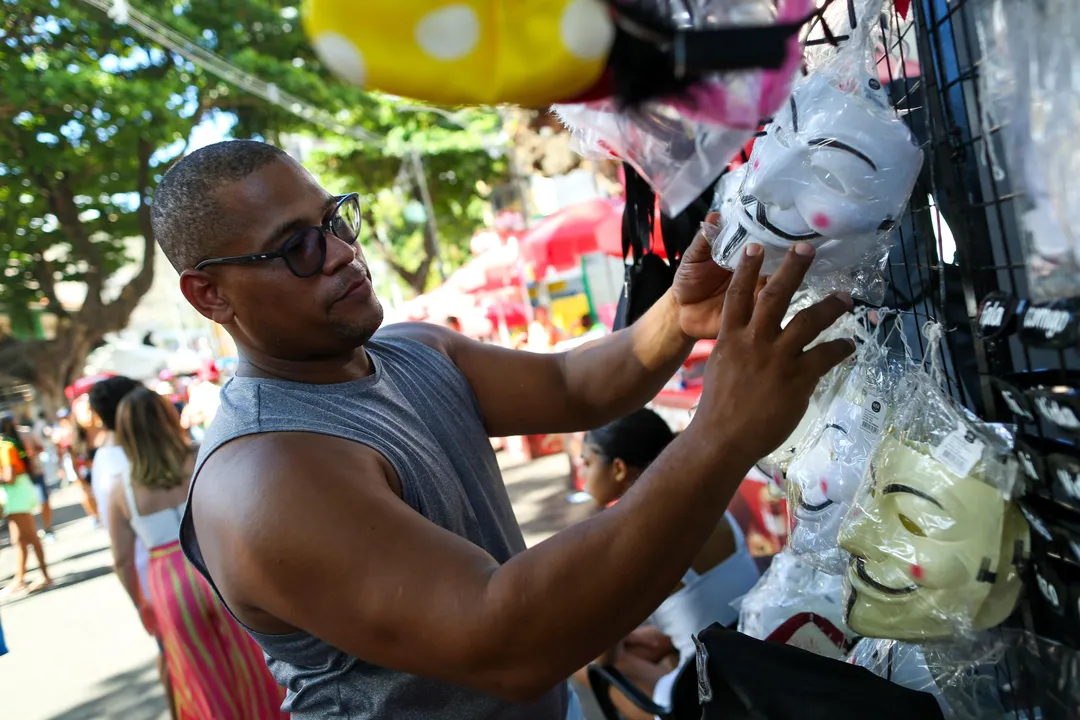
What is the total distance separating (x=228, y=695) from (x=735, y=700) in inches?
96.5

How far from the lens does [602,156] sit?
136cm

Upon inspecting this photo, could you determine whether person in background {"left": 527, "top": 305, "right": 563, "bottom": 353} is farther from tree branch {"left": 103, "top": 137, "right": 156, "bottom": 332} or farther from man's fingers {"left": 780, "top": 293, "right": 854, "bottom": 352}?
man's fingers {"left": 780, "top": 293, "right": 854, "bottom": 352}

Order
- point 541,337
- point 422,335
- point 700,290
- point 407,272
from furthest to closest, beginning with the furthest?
point 407,272, point 541,337, point 422,335, point 700,290

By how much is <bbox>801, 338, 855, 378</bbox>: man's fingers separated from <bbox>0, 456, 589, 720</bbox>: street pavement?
3659 millimetres

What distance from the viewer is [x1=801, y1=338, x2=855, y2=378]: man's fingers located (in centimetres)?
94

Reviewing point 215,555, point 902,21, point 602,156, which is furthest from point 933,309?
point 215,555

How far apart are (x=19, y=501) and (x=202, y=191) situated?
7.86 m

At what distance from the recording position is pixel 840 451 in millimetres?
1140

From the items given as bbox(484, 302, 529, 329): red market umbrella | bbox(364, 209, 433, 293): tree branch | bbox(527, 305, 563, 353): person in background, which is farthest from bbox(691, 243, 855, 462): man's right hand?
bbox(364, 209, 433, 293): tree branch

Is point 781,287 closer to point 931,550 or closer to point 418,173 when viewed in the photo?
point 931,550

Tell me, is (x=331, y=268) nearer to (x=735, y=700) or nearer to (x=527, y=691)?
(x=527, y=691)

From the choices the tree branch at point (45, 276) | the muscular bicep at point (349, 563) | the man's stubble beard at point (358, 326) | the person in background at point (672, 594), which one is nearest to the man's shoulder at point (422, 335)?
the man's stubble beard at point (358, 326)

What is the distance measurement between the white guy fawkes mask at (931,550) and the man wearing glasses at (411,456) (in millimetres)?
174

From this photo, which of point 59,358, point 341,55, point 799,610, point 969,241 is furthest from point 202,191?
point 59,358
